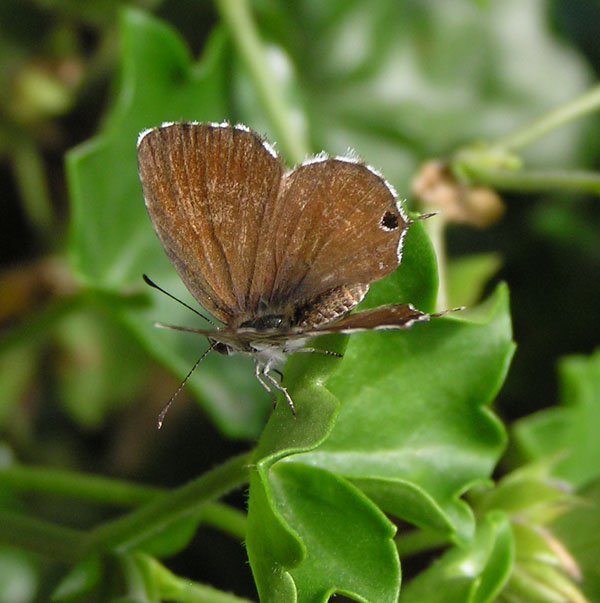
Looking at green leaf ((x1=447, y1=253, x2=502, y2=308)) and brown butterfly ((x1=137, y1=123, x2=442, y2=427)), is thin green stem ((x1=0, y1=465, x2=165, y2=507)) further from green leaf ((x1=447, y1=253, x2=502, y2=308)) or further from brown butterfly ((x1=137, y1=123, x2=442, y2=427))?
green leaf ((x1=447, y1=253, x2=502, y2=308))

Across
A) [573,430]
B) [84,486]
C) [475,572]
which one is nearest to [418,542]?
[475,572]

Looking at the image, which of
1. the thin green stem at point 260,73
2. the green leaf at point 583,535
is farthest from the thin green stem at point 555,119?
the green leaf at point 583,535

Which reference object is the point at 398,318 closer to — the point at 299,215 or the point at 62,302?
the point at 299,215

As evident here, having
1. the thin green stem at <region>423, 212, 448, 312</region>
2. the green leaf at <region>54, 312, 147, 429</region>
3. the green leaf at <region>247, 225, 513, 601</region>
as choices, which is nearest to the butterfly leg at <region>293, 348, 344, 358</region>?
the green leaf at <region>247, 225, 513, 601</region>

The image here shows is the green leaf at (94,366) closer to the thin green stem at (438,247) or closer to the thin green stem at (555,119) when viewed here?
the thin green stem at (438,247)

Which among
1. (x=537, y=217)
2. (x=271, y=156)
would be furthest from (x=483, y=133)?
(x=271, y=156)
